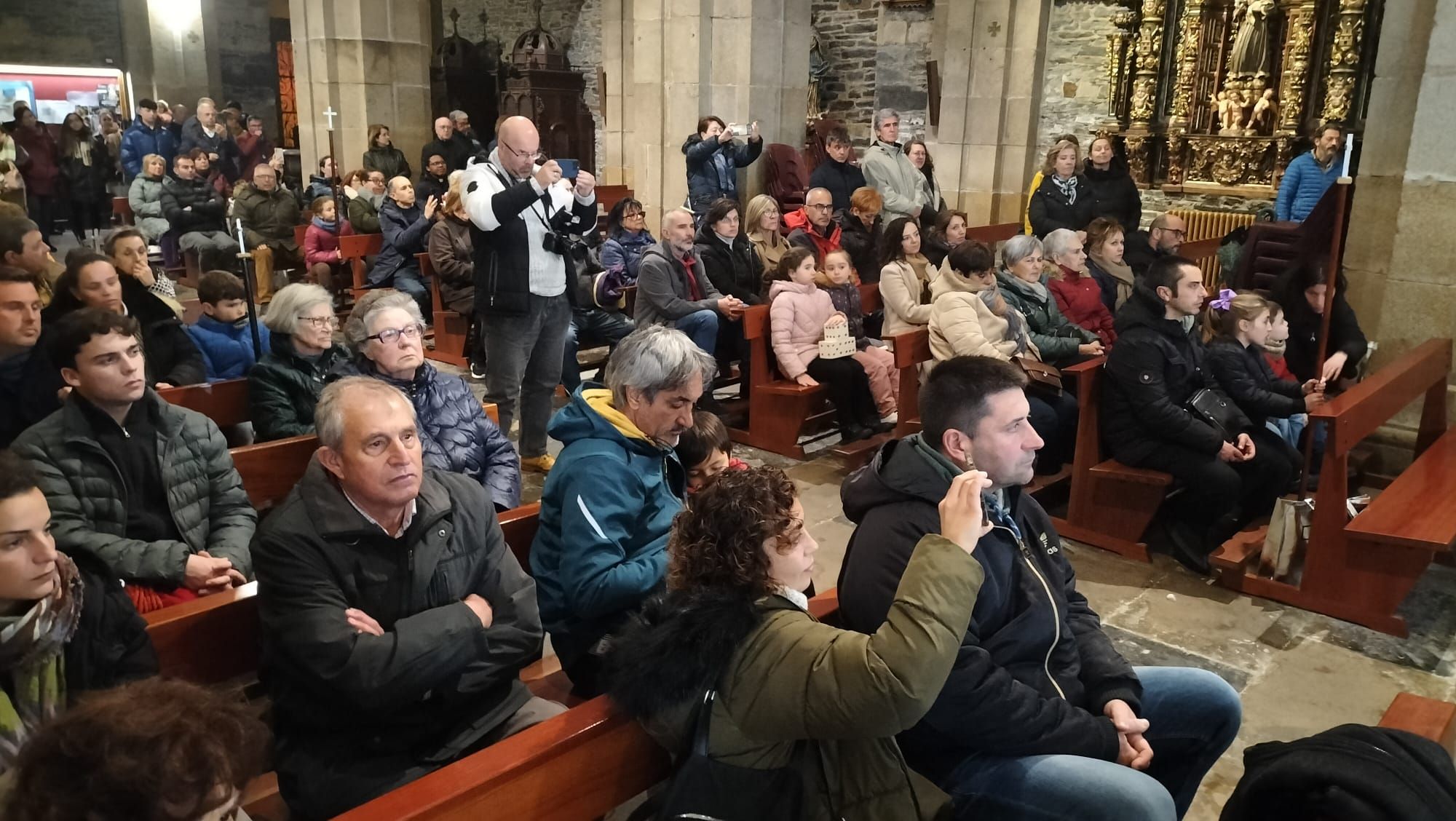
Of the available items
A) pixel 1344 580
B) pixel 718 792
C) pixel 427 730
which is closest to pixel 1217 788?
pixel 1344 580

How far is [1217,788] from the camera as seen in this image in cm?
298

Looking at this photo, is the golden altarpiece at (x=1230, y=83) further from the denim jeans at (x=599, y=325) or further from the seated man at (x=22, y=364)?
the seated man at (x=22, y=364)

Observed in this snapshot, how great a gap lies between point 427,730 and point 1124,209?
7404mm

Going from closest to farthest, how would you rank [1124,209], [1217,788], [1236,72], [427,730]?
[427,730] < [1217,788] < [1124,209] < [1236,72]

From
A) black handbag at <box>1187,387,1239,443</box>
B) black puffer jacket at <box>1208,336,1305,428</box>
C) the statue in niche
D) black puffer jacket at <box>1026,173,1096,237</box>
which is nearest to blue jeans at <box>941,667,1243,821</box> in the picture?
black handbag at <box>1187,387,1239,443</box>

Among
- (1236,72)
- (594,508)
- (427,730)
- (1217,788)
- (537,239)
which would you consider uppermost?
(1236,72)

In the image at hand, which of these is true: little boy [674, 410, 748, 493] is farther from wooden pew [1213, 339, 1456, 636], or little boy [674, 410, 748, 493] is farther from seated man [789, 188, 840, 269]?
seated man [789, 188, 840, 269]

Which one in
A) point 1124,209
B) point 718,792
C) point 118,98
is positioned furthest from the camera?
point 118,98

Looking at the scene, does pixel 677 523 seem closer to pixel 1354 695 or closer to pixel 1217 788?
pixel 1217 788

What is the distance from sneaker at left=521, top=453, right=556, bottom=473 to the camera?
523 cm

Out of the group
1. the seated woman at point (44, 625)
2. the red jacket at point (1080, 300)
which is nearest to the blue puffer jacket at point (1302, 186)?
the red jacket at point (1080, 300)

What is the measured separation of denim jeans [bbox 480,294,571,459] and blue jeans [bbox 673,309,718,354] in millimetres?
956

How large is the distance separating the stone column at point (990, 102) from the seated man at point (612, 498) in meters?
9.16

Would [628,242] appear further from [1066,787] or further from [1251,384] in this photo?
[1066,787]
